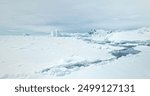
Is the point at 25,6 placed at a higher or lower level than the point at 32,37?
higher

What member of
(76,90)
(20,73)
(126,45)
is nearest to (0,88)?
(20,73)

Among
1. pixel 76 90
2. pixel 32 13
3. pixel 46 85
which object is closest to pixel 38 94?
pixel 46 85

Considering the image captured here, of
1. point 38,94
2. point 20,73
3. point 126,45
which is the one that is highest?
point 126,45

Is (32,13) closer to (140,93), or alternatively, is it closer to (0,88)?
(0,88)

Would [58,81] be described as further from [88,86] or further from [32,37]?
[32,37]

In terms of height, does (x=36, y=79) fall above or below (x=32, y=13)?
below

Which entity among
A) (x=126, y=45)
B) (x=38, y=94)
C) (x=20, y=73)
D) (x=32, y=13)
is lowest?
(x=38, y=94)
